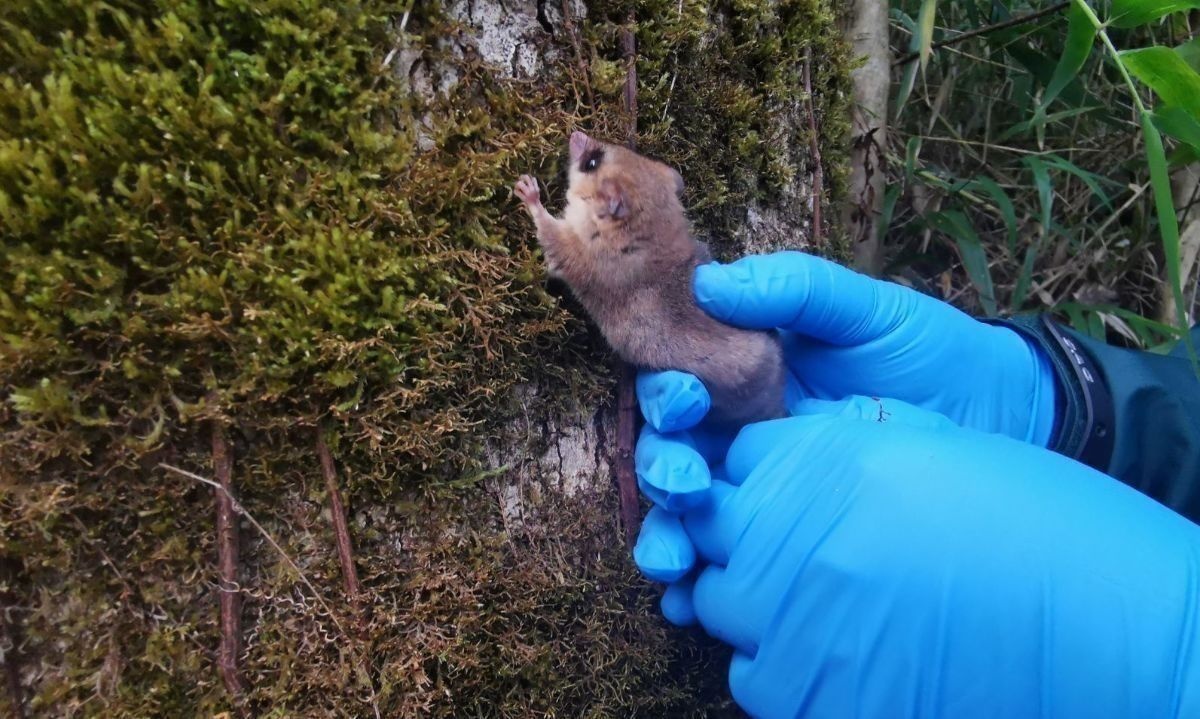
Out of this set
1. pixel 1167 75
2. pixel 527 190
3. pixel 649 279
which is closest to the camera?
pixel 527 190

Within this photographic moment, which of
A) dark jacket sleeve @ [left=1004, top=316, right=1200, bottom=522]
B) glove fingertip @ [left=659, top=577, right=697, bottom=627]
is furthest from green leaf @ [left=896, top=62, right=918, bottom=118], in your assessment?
glove fingertip @ [left=659, top=577, right=697, bottom=627]

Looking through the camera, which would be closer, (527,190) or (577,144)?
(527,190)

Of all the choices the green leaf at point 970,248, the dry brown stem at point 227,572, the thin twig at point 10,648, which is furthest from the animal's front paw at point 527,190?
the green leaf at point 970,248

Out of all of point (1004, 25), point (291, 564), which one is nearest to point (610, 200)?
point (291, 564)

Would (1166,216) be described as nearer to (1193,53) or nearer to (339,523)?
(1193,53)

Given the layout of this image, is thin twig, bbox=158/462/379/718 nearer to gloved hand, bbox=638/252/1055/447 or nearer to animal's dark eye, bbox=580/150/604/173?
gloved hand, bbox=638/252/1055/447

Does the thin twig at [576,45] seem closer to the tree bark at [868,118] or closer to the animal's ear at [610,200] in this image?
the animal's ear at [610,200]
